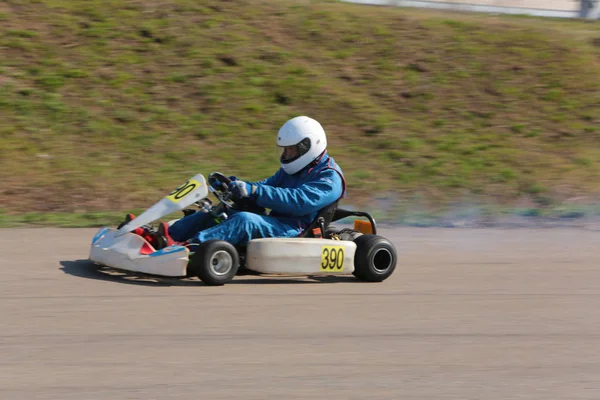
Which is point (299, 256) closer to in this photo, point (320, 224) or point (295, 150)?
point (320, 224)

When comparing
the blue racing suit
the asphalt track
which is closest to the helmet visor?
the blue racing suit

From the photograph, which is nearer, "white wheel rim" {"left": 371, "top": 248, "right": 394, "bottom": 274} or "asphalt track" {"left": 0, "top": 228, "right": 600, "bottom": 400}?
"asphalt track" {"left": 0, "top": 228, "right": 600, "bottom": 400}

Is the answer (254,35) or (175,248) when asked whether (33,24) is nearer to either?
(254,35)

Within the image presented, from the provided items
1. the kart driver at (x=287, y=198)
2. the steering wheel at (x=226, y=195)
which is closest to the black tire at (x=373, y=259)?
the kart driver at (x=287, y=198)

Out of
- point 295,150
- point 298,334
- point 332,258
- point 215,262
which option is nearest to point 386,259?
point 332,258

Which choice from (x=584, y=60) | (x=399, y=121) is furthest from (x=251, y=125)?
(x=584, y=60)

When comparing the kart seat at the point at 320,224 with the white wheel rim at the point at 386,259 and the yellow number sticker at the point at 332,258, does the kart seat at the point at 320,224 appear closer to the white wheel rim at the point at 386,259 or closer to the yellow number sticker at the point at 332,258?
the yellow number sticker at the point at 332,258

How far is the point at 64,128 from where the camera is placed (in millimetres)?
12414

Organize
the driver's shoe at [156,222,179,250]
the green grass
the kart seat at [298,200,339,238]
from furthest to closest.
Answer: the green grass → the kart seat at [298,200,339,238] → the driver's shoe at [156,222,179,250]

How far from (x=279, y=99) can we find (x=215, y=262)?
26.7 feet

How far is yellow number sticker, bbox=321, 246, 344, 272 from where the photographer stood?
21.4 feet

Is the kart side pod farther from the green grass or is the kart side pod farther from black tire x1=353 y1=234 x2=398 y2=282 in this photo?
the green grass

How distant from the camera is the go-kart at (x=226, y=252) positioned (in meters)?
6.12

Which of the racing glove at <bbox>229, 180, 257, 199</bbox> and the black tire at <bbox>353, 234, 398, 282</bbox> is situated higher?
the racing glove at <bbox>229, 180, 257, 199</bbox>
